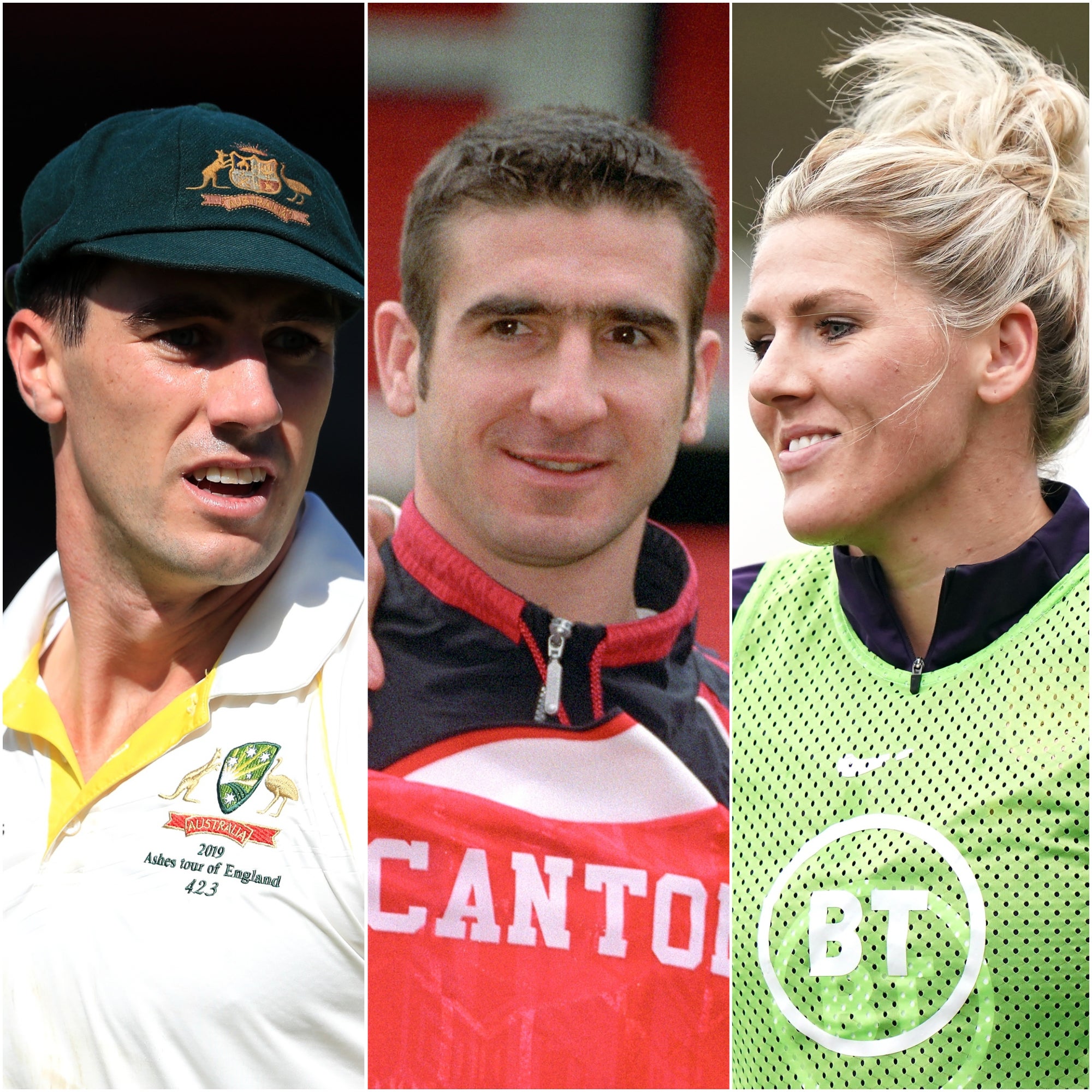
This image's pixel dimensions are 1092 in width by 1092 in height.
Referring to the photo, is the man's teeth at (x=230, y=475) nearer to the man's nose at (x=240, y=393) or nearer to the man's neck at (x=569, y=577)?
the man's nose at (x=240, y=393)

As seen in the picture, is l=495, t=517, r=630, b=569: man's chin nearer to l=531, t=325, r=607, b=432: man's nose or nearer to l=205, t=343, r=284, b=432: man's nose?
l=531, t=325, r=607, b=432: man's nose

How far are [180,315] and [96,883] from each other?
1229 millimetres

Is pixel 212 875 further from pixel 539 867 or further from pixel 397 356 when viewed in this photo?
pixel 397 356

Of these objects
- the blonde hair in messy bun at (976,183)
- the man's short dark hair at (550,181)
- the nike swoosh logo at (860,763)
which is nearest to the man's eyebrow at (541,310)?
the man's short dark hair at (550,181)

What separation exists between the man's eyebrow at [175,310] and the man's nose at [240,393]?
9 cm

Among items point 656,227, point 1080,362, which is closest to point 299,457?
point 656,227

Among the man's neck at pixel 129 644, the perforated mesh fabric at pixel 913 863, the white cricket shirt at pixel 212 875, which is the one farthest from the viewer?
the man's neck at pixel 129 644

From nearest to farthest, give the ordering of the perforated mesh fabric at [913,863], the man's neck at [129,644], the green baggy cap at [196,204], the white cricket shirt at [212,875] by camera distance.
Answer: the perforated mesh fabric at [913,863], the green baggy cap at [196,204], the white cricket shirt at [212,875], the man's neck at [129,644]

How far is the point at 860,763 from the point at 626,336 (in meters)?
1.01

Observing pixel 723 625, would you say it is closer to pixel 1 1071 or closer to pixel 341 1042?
pixel 341 1042

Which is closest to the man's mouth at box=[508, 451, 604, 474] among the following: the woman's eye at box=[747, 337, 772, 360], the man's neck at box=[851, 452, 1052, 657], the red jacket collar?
the red jacket collar

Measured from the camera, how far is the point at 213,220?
8.17 ft

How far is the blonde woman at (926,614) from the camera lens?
7.80 feet

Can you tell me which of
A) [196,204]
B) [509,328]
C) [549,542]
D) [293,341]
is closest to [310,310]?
[293,341]
